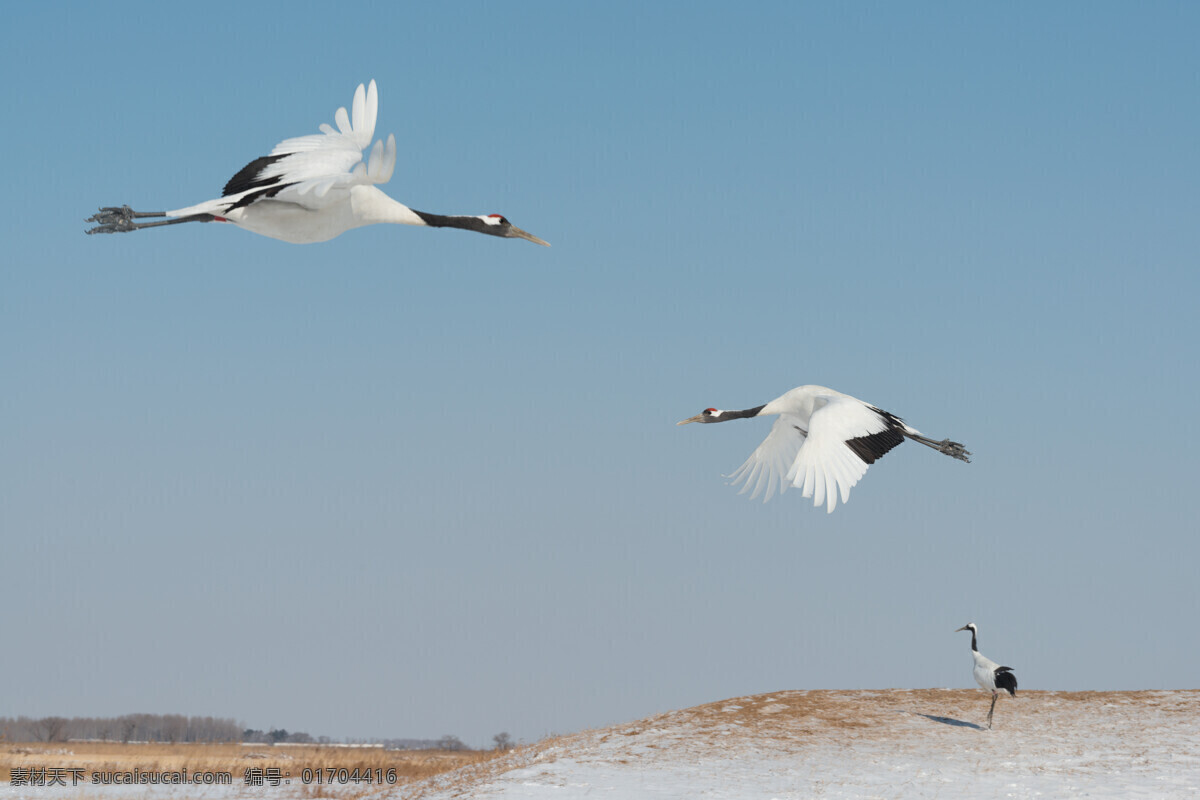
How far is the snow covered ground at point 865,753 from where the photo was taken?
1277cm

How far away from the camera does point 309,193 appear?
10711 millimetres

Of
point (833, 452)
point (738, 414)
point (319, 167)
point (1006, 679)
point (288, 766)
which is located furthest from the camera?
point (288, 766)

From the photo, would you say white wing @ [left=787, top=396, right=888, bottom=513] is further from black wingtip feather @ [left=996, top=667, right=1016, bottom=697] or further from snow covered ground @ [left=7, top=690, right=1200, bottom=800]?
black wingtip feather @ [left=996, top=667, right=1016, bottom=697]

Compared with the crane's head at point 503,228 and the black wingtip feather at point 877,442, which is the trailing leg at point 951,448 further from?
the crane's head at point 503,228

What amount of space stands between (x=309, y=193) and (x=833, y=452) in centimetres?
636

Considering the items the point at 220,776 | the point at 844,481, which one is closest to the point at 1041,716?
the point at 844,481

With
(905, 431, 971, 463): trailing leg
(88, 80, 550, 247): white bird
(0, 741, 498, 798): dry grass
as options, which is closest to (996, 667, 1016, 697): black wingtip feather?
(905, 431, 971, 463): trailing leg

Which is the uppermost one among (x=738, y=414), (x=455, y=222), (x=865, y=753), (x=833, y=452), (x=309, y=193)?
(x=455, y=222)

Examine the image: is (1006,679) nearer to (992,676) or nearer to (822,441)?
(992,676)

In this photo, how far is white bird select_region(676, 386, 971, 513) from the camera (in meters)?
12.5

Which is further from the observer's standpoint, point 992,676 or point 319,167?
point 992,676

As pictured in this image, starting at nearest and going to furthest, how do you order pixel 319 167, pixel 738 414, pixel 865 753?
1. pixel 319 167
2. pixel 865 753
3. pixel 738 414

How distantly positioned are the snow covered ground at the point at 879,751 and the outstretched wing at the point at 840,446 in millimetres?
3361

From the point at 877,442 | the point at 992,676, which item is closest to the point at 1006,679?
the point at 992,676
